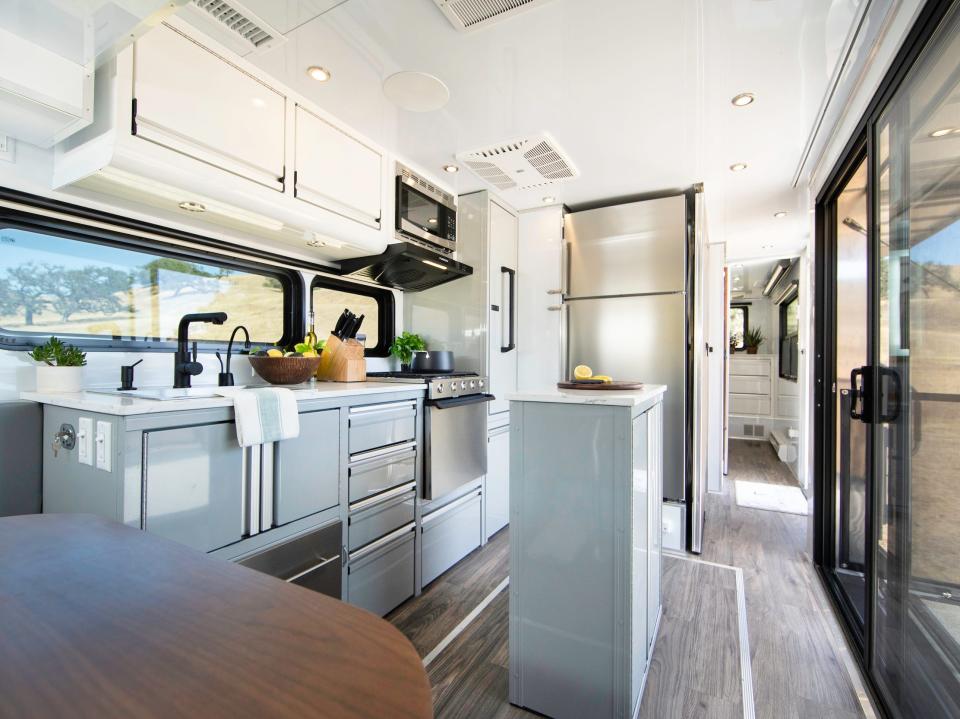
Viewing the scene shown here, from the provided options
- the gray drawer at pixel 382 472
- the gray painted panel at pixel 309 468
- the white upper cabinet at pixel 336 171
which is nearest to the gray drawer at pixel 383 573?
the gray drawer at pixel 382 472

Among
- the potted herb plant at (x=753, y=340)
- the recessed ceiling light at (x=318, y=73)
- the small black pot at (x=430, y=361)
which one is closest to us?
the recessed ceiling light at (x=318, y=73)

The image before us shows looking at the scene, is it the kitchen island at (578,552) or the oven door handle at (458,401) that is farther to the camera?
the oven door handle at (458,401)

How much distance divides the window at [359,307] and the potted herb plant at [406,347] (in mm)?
140

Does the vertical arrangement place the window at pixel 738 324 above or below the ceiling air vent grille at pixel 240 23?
below

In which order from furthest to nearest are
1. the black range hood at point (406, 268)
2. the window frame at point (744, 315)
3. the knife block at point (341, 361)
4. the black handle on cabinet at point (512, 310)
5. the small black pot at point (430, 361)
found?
the window frame at point (744, 315), the black handle on cabinet at point (512, 310), the small black pot at point (430, 361), the black range hood at point (406, 268), the knife block at point (341, 361)

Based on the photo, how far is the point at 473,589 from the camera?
7.69ft

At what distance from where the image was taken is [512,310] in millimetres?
3330

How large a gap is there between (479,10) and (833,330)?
8.15ft

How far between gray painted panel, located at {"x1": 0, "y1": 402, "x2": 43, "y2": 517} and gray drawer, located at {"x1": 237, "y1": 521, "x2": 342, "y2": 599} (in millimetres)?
703

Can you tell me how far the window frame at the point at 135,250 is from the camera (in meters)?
1.51

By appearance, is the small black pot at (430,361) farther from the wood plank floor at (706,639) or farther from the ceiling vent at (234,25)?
the ceiling vent at (234,25)

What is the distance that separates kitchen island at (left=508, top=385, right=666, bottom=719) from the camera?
54.3 inches

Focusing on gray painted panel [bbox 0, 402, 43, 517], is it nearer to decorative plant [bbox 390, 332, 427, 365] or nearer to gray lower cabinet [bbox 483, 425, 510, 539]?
decorative plant [bbox 390, 332, 427, 365]

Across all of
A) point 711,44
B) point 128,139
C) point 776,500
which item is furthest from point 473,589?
point 776,500
